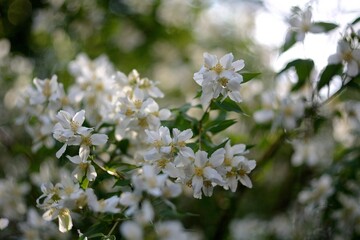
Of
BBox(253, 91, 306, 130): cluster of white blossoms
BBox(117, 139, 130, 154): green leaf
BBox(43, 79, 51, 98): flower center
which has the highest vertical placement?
BBox(43, 79, 51, 98): flower center

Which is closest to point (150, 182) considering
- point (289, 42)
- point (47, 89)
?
point (47, 89)

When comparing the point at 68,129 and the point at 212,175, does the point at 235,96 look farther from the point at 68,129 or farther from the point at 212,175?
the point at 68,129

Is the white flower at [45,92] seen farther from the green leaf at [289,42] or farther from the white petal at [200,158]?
the green leaf at [289,42]

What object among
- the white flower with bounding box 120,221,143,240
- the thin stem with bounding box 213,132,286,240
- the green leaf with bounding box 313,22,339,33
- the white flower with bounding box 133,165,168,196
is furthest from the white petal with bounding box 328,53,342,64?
the white flower with bounding box 120,221,143,240

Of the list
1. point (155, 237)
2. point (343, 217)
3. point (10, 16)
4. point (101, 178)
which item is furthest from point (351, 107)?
point (10, 16)

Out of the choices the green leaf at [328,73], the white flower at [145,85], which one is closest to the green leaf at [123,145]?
the white flower at [145,85]

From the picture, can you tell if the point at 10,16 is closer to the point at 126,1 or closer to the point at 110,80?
the point at 126,1

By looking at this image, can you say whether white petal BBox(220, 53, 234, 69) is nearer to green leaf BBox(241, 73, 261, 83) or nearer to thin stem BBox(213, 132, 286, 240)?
green leaf BBox(241, 73, 261, 83)
